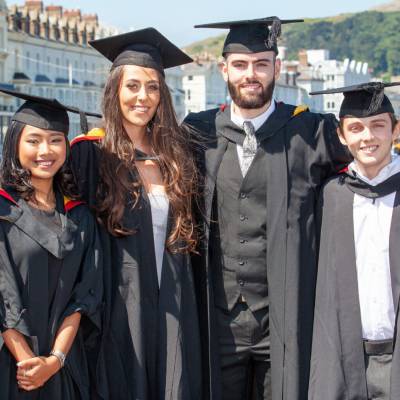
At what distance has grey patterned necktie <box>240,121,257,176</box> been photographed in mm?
5270

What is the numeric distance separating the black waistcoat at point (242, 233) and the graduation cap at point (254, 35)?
61 cm

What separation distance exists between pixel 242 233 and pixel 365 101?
3.12 feet

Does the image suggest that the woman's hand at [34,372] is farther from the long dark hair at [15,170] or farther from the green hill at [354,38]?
the green hill at [354,38]

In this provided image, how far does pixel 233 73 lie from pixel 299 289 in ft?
4.08

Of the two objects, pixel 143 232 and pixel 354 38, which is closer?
pixel 143 232

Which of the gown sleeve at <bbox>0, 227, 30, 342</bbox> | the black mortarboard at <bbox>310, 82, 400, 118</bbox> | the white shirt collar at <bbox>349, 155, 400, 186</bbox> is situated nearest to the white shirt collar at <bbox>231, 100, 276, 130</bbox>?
the black mortarboard at <bbox>310, 82, 400, 118</bbox>

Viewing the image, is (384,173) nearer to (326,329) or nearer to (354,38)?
(326,329)

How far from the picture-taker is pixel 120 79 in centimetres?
528

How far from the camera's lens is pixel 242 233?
5215 mm

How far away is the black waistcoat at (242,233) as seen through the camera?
5.20 meters

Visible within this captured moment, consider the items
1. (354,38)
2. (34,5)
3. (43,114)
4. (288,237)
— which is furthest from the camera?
(354,38)

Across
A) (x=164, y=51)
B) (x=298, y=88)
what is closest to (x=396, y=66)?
(x=298, y=88)

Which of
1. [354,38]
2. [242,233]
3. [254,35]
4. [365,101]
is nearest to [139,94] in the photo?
[254,35]

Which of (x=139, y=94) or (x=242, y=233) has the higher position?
(x=139, y=94)
